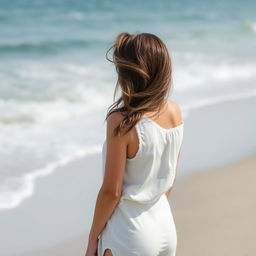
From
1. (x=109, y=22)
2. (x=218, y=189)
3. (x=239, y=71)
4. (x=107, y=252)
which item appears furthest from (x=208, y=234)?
(x=109, y=22)

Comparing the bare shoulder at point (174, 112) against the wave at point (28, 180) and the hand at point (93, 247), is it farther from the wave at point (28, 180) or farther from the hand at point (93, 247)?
the wave at point (28, 180)

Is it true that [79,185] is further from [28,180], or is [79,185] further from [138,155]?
[138,155]

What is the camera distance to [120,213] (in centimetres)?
242

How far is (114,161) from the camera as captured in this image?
2.29 m

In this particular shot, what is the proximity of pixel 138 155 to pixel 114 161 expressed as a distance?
0.10 m

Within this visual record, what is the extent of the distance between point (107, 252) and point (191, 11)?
1026 inches

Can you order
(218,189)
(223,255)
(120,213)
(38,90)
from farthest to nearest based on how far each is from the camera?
Result: (38,90) < (218,189) < (223,255) < (120,213)

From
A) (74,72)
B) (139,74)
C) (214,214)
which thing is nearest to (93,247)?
(139,74)

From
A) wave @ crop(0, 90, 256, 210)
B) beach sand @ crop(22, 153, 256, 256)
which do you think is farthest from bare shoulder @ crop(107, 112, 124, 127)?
wave @ crop(0, 90, 256, 210)

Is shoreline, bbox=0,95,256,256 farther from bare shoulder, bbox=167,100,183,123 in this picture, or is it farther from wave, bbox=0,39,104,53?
wave, bbox=0,39,104,53

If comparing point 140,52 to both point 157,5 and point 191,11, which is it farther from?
point 157,5

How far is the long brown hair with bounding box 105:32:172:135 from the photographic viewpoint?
2.27 metres

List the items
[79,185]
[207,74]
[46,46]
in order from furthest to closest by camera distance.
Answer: [46,46] → [207,74] → [79,185]

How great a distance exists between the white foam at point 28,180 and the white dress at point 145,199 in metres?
2.82
